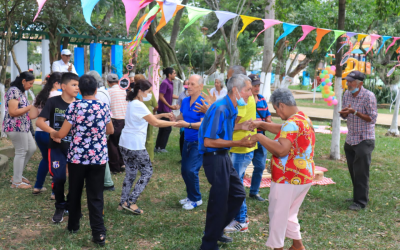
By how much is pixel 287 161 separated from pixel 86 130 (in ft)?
6.60

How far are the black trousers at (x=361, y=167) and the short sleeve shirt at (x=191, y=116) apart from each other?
2.25 metres

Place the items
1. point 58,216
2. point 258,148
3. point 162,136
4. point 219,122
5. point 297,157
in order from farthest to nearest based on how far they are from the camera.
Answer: point 162,136 → point 258,148 → point 58,216 → point 219,122 → point 297,157

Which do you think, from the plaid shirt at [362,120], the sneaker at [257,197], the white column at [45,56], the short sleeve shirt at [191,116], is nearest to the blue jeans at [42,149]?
the short sleeve shirt at [191,116]

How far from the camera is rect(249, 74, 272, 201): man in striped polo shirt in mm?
5347

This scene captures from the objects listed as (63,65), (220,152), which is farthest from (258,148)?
(63,65)

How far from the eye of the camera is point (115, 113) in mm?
6730

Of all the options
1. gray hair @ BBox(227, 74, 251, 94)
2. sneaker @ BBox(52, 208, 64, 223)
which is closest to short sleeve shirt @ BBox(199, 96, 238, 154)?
gray hair @ BBox(227, 74, 251, 94)

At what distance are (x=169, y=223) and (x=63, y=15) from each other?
11.6 meters

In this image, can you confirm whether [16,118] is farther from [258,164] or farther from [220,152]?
[258,164]

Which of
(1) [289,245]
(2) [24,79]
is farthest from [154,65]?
(1) [289,245]

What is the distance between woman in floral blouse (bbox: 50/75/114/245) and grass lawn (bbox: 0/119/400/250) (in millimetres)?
A: 441

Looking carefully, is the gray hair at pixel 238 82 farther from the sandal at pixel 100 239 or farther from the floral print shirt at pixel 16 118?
the floral print shirt at pixel 16 118

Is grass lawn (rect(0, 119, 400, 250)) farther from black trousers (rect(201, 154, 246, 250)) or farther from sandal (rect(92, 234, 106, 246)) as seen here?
black trousers (rect(201, 154, 246, 250))

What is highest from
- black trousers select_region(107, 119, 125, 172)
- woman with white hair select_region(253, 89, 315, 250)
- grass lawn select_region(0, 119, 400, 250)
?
woman with white hair select_region(253, 89, 315, 250)
